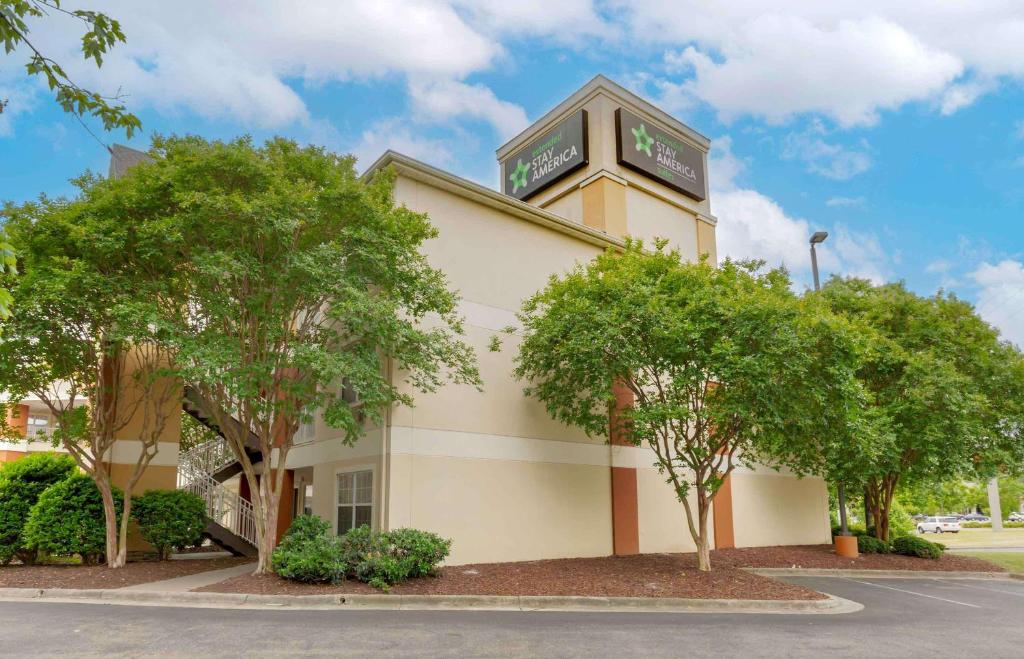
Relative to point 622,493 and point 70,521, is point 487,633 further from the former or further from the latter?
point 70,521

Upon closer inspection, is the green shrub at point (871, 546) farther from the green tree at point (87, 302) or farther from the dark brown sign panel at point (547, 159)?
the green tree at point (87, 302)

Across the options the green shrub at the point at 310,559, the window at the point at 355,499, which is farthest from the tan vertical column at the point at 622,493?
the green shrub at the point at 310,559

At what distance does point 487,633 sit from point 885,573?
15.4 meters

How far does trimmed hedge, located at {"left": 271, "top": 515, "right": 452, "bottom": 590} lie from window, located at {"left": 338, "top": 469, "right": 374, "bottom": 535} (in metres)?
1.81

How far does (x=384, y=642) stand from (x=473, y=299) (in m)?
9.79

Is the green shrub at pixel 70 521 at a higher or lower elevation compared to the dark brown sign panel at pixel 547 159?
lower

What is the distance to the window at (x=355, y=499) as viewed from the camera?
52.2ft

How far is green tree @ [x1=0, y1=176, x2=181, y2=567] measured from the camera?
1258 cm

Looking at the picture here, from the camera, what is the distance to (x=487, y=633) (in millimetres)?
9633

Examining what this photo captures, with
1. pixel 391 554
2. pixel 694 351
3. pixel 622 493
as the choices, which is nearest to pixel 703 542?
pixel 622 493

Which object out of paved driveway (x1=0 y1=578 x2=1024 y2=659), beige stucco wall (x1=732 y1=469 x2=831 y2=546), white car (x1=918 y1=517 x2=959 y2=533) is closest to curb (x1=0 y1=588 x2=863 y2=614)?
paved driveway (x1=0 y1=578 x2=1024 y2=659)

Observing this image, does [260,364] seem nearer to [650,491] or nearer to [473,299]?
[473,299]

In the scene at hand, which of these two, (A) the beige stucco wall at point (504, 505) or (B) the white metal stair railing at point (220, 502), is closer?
(A) the beige stucco wall at point (504, 505)

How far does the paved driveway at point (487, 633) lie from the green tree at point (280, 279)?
12.8 ft
